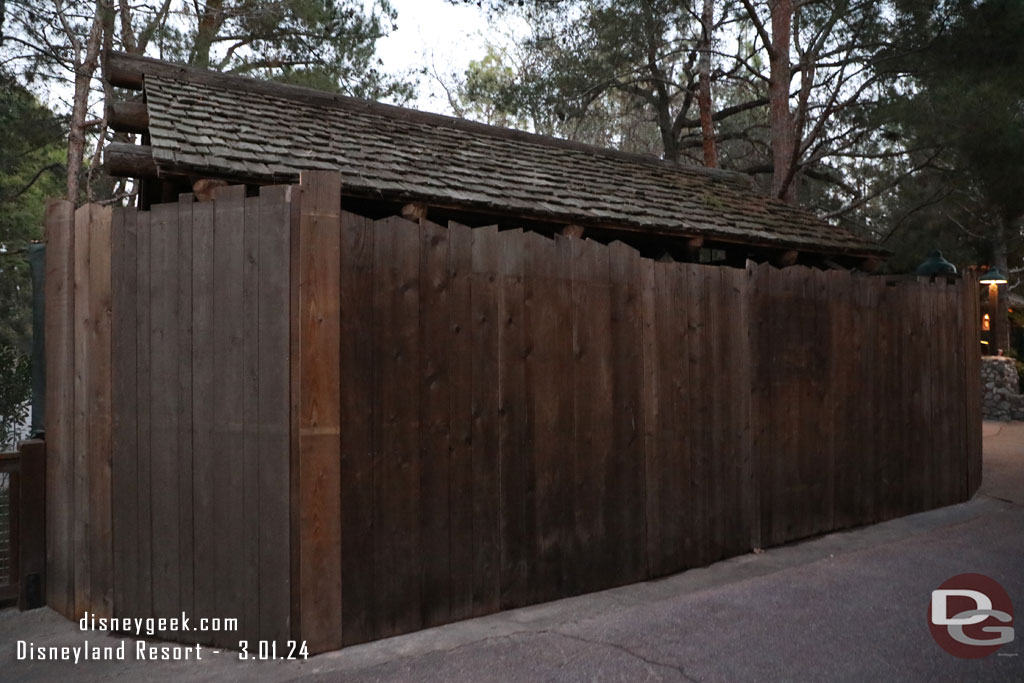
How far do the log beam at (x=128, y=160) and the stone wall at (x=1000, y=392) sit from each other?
19.4m

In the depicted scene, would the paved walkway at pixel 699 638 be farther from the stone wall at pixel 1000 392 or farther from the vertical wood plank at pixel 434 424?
the stone wall at pixel 1000 392

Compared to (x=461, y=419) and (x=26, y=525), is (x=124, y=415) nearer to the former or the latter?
(x=26, y=525)

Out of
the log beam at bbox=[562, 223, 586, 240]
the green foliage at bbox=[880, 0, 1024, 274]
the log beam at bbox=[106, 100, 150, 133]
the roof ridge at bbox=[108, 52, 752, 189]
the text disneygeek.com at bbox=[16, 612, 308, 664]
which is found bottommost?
the text disneygeek.com at bbox=[16, 612, 308, 664]

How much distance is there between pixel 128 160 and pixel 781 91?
38.0 feet

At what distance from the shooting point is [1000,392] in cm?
1988

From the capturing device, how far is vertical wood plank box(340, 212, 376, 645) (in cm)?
436

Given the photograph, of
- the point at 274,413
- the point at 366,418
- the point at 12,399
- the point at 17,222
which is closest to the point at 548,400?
the point at 366,418

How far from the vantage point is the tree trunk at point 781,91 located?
13.8m

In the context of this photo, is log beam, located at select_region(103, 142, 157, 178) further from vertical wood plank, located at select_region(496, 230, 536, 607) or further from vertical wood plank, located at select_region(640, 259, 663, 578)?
vertical wood plank, located at select_region(640, 259, 663, 578)

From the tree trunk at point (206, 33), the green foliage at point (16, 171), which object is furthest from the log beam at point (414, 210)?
the tree trunk at point (206, 33)

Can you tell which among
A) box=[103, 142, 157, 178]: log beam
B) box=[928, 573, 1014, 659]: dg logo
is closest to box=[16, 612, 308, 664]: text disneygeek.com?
box=[103, 142, 157, 178]: log beam

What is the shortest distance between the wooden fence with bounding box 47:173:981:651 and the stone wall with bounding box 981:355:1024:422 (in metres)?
16.5

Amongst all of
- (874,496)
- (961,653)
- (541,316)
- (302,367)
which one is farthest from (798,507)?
(302,367)

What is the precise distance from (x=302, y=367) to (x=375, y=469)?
72cm
